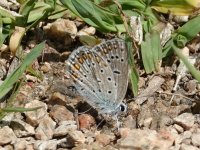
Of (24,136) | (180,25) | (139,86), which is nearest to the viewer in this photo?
(24,136)

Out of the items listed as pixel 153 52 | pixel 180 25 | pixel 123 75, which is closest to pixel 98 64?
pixel 123 75

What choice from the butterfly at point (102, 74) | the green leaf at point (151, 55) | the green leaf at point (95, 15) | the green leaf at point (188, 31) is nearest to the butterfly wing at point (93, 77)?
the butterfly at point (102, 74)

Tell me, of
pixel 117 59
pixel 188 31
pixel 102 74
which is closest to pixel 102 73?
pixel 102 74

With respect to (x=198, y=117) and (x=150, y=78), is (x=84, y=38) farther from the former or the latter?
(x=198, y=117)

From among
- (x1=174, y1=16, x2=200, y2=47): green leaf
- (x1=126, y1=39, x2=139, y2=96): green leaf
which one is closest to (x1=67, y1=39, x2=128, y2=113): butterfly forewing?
(x1=126, y1=39, x2=139, y2=96): green leaf

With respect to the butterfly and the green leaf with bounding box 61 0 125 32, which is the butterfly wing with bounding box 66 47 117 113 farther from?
the green leaf with bounding box 61 0 125 32

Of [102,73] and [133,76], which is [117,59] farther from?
[133,76]
